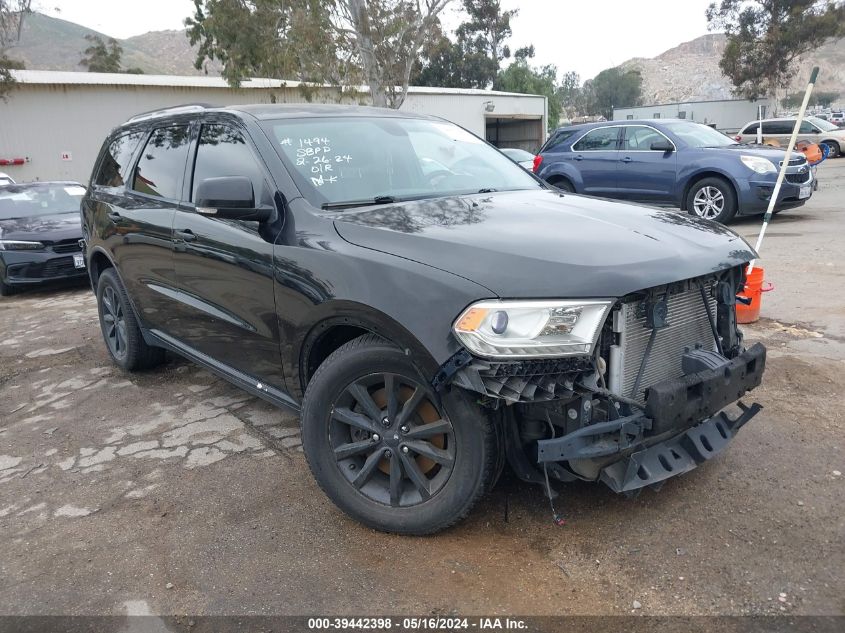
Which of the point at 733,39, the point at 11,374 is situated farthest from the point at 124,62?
the point at 11,374

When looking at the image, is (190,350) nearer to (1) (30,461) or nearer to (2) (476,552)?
(1) (30,461)

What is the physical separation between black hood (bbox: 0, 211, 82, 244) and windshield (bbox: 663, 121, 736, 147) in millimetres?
8764

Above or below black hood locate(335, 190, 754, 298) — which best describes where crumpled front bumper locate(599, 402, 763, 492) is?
below

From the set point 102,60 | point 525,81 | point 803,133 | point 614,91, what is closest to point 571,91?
point 614,91

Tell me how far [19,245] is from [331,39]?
13.1 meters

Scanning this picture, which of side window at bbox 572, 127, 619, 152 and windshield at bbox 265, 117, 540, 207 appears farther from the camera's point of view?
side window at bbox 572, 127, 619, 152

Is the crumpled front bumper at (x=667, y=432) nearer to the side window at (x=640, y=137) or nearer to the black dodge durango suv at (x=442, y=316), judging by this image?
the black dodge durango suv at (x=442, y=316)

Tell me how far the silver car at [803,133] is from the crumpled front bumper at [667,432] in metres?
21.3

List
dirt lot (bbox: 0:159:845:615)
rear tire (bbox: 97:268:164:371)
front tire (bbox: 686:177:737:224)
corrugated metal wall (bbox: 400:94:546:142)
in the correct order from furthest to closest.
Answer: corrugated metal wall (bbox: 400:94:546:142), front tire (bbox: 686:177:737:224), rear tire (bbox: 97:268:164:371), dirt lot (bbox: 0:159:845:615)

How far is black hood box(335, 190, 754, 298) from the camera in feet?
8.07

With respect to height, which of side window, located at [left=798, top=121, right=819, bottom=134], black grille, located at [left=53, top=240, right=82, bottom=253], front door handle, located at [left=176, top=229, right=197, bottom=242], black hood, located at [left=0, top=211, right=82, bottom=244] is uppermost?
front door handle, located at [left=176, top=229, right=197, bottom=242]

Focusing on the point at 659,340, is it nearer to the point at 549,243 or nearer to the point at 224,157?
the point at 549,243

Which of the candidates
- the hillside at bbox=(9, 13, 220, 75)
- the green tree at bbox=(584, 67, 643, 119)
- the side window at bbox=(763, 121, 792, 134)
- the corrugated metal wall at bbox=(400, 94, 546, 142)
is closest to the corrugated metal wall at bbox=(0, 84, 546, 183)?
the corrugated metal wall at bbox=(400, 94, 546, 142)

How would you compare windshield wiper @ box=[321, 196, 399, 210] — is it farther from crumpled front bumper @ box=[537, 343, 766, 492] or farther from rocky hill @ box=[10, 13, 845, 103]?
rocky hill @ box=[10, 13, 845, 103]
